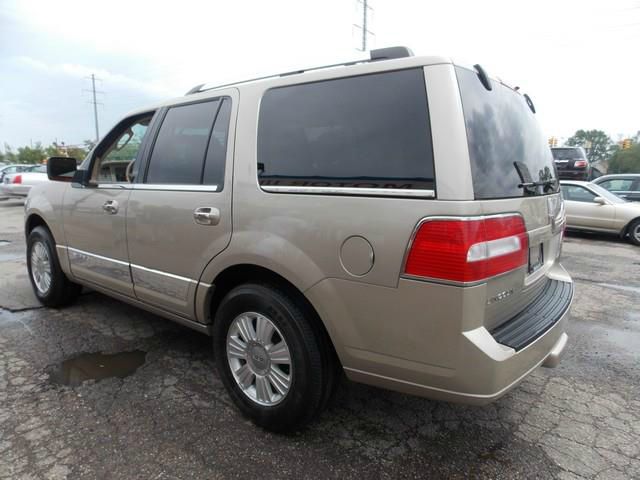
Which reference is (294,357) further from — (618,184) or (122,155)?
(618,184)

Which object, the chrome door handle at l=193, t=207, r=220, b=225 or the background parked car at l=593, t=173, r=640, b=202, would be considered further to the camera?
the background parked car at l=593, t=173, r=640, b=202

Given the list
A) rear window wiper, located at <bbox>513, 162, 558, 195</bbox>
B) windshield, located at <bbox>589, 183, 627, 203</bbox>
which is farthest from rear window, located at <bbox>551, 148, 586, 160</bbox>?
rear window wiper, located at <bbox>513, 162, 558, 195</bbox>

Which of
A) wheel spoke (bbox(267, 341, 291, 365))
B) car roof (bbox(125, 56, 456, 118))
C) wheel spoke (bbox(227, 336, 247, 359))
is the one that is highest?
car roof (bbox(125, 56, 456, 118))

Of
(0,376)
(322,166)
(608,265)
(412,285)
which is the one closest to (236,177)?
(322,166)

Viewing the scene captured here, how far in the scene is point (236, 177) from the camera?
242 centimetres

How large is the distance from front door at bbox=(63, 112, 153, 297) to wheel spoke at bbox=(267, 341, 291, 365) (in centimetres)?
147

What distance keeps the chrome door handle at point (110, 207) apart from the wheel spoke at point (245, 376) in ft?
5.12

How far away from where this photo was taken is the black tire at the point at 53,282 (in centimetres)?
407

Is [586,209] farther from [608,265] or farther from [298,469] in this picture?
[298,469]

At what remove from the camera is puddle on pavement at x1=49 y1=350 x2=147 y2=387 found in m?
2.95

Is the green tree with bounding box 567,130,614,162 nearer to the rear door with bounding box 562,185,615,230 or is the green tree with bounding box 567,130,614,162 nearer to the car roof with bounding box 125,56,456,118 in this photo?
the rear door with bounding box 562,185,615,230

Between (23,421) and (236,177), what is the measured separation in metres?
1.85

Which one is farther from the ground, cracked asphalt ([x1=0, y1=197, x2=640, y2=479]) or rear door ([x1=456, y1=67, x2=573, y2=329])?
rear door ([x1=456, y1=67, x2=573, y2=329])

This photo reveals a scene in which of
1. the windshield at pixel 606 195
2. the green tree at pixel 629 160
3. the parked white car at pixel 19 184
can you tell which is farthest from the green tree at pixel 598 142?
the parked white car at pixel 19 184
